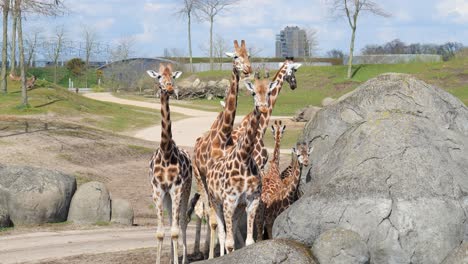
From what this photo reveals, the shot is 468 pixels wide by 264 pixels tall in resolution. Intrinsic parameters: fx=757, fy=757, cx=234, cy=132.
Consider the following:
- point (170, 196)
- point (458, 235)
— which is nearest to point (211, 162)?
point (170, 196)

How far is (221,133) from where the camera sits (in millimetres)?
14883

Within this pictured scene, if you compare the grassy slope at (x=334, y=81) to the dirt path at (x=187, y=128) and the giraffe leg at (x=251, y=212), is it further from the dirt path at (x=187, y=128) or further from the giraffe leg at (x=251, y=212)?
the giraffe leg at (x=251, y=212)

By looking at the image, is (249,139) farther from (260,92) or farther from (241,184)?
(260,92)

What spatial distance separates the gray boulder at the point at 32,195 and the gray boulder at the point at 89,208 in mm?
271

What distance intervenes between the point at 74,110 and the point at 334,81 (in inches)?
1478

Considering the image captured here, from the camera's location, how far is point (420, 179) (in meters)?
12.2

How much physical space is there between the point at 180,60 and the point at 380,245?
97745 mm

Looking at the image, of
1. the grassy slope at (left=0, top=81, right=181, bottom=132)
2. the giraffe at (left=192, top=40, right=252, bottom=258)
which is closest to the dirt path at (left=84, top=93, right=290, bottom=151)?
the grassy slope at (left=0, top=81, right=181, bottom=132)

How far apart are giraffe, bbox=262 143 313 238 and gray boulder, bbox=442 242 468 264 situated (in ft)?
13.9

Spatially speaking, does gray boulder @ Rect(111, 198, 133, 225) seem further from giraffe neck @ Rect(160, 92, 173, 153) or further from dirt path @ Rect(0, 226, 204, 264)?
giraffe neck @ Rect(160, 92, 173, 153)

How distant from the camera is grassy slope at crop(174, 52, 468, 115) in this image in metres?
64.0

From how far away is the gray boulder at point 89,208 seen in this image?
2180 cm

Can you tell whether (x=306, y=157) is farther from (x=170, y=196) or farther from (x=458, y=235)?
(x=458, y=235)

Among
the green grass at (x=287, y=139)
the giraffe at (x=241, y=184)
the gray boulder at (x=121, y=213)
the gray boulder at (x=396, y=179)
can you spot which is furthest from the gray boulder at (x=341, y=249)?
the green grass at (x=287, y=139)
